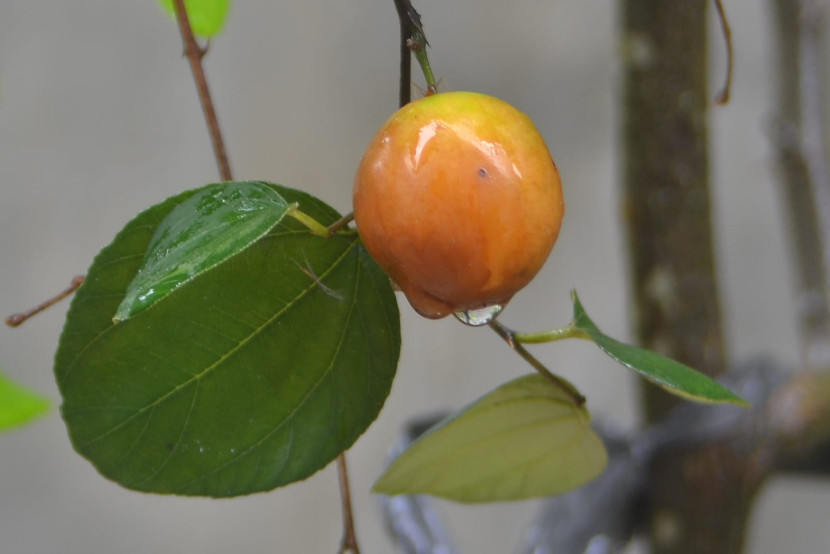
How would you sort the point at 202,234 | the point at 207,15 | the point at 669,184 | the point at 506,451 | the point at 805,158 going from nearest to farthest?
1. the point at 202,234
2. the point at 506,451
3. the point at 207,15
4. the point at 669,184
5. the point at 805,158

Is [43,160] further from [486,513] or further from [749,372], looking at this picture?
[749,372]

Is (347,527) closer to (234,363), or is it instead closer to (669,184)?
(234,363)

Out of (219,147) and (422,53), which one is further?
(219,147)

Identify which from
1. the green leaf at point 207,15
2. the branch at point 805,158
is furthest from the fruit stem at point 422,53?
the branch at point 805,158

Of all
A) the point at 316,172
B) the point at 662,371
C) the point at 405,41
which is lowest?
the point at 316,172

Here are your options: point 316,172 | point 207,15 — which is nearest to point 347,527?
point 207,15

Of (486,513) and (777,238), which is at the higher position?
(777,238)

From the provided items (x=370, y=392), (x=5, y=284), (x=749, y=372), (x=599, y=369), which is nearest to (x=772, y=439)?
(x=749, y=372)
